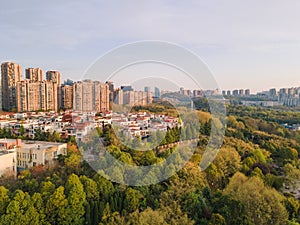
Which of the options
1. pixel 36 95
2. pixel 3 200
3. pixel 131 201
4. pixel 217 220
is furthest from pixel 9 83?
pixel 217 220

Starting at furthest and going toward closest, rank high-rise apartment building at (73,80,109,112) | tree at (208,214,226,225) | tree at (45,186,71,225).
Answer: high-rise apartment building at (73,80,109,112) < tree at (45,186,71,225) < tree at (208,214,226,225)

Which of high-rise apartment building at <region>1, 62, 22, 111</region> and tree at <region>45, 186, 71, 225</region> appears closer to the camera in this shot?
tree at <region>45, 186, 71, 225</region>

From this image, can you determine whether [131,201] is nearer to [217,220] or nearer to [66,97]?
[217,220]

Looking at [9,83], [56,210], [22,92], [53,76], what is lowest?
[56,210]

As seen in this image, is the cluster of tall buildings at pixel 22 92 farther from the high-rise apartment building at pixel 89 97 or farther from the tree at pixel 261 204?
the tree at pixel 261 204

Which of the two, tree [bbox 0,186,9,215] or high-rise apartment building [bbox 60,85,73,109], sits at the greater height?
high-rise apartment building [bbox 60,85,73,109]

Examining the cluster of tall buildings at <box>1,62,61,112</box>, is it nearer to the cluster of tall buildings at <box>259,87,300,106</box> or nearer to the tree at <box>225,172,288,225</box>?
the tree at <box>225,172,288,225</box>

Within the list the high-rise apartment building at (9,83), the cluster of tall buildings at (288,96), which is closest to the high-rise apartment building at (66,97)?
the high-rise apartment building at (9,83)

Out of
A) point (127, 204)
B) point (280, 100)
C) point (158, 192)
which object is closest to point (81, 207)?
point (127, 204)

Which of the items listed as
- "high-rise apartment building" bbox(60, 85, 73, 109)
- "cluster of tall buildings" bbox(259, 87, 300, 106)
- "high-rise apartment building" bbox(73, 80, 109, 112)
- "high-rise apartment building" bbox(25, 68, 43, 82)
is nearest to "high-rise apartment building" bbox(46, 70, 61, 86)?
"high-rise apartment building" bbox(25, 68, 43, 82)
